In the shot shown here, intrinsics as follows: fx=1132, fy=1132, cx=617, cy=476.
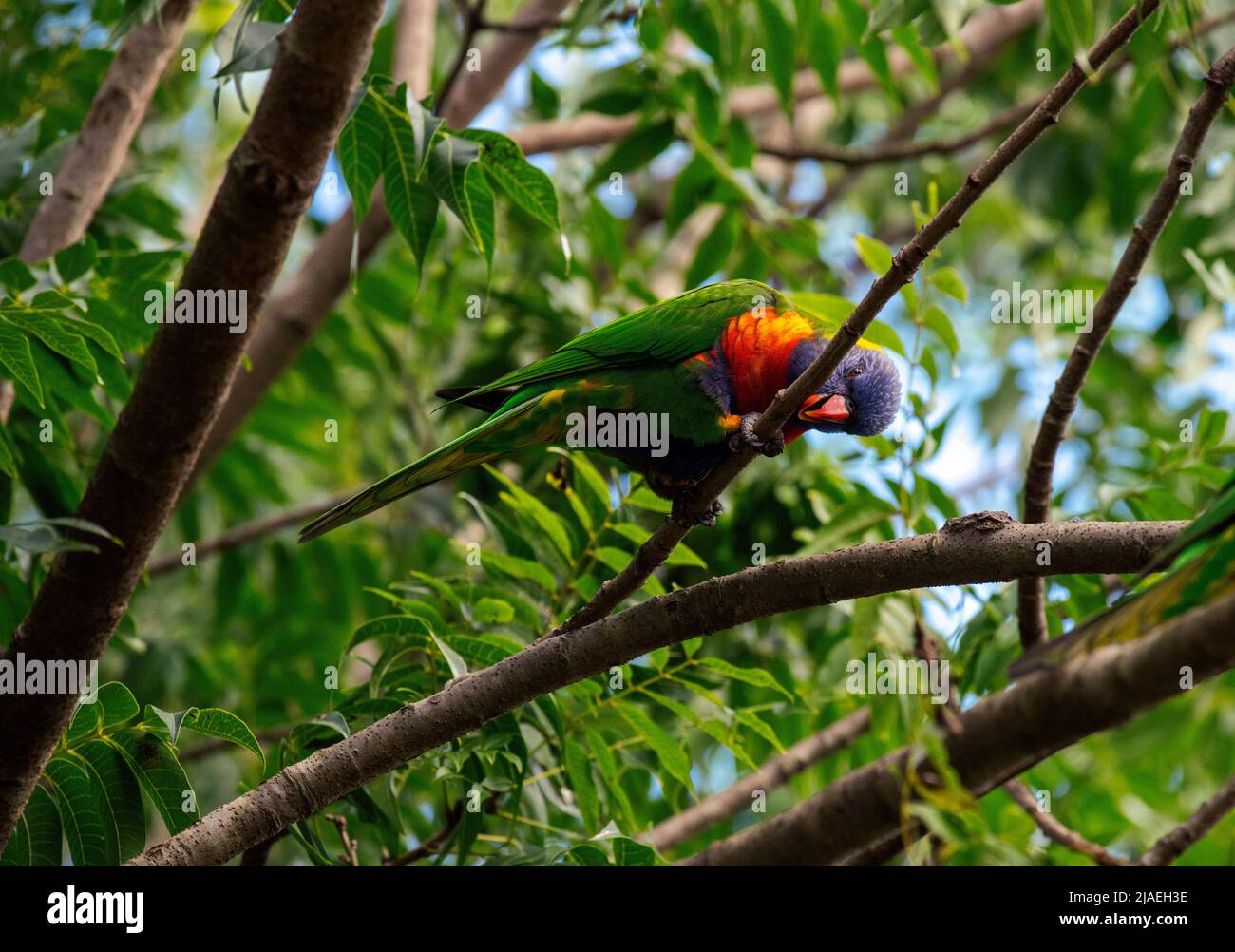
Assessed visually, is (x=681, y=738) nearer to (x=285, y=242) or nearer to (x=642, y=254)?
(x=285, y=242)

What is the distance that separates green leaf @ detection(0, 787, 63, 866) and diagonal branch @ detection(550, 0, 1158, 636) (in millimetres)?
1325

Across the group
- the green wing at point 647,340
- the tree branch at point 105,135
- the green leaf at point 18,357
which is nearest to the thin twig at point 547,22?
the tree branch at point 105,135

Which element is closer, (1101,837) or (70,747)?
(70,747)

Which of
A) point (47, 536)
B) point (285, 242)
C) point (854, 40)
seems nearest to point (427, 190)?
point (285, 242)

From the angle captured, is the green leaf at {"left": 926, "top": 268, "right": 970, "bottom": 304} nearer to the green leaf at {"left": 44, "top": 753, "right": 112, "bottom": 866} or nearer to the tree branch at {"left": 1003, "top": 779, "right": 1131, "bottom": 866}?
the tree branch at {"left": 1003, "top": 779, "right": 1131, "bottom": 866}

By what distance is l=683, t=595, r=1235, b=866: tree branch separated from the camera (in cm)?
183

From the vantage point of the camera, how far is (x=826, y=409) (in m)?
3.62

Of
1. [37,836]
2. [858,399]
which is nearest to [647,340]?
[858,399]

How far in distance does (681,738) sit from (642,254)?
4665 mm

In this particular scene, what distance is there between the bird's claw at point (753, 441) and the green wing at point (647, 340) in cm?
34

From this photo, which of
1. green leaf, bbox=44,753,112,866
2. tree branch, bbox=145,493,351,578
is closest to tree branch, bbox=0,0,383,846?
green leaf, bbox=44,753,112,866

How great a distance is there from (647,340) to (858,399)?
0.73m

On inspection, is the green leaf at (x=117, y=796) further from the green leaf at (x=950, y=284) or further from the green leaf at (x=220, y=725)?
the green leaf at (x=950, y=284)
